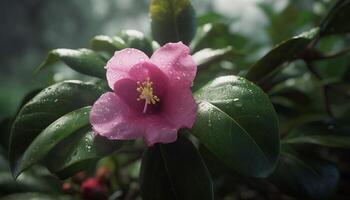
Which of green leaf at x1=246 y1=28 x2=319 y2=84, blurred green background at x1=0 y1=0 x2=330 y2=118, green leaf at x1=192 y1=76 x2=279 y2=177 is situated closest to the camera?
green leaf at x1=192 y1=76 x2=279 y2=177

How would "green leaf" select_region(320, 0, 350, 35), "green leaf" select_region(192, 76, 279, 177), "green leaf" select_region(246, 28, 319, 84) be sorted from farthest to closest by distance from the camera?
1. "green leaf" select_region(320, 0, 350, 35)
2. "green leaf" select_region(246, 28, 319, 84)
3. "green leaf" select_region(192, 76, 279, 177)

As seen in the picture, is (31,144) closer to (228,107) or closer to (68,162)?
(68,162)

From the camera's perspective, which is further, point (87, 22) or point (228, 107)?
point (87, 22)

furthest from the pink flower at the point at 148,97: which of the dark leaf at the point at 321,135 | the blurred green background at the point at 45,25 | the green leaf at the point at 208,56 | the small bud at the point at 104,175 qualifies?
the blurred green background at the point at 45,25

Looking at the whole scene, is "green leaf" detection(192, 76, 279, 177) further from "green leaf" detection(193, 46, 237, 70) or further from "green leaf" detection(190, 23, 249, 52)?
"green leaf" detection(190, 23, 249, 52)

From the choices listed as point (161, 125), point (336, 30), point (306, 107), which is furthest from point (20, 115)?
point (306, 107)

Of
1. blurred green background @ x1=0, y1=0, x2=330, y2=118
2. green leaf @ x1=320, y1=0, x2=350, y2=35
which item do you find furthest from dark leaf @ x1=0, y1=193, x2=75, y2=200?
blurred green background @ x1=0, y1=0, x2=330, y2=118

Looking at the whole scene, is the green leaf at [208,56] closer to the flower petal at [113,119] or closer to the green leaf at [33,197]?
the flower petal at [113,119]
